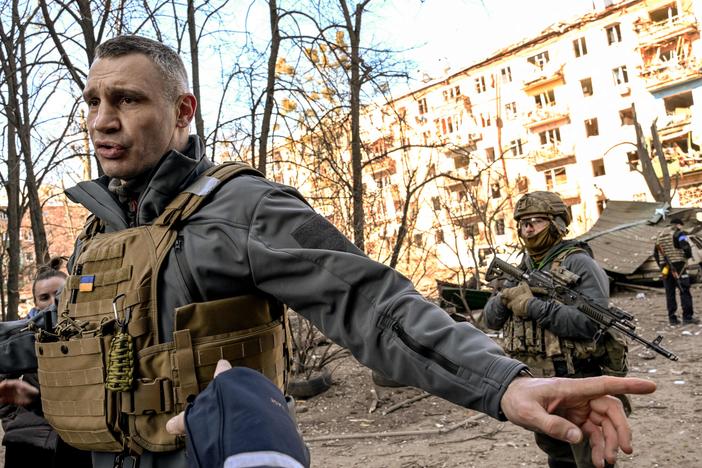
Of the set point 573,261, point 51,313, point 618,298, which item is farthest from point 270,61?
Answer: point 618,298

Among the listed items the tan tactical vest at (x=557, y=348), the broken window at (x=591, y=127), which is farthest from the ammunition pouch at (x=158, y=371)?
the broken window at (x=591, y=127)

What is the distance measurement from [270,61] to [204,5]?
44.5 inches

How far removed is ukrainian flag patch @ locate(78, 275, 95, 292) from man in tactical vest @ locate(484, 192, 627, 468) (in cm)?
264

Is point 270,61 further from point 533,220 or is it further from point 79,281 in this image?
point 79,281

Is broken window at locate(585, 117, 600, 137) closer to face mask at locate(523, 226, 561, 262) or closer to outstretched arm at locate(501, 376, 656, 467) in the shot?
face mask at locate(523, 226, 561, 262)

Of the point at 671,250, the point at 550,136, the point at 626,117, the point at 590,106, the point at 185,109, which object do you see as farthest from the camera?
the point at 550,136

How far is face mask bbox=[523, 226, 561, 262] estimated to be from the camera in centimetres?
382

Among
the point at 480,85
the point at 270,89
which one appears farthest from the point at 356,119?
the point at 480,85

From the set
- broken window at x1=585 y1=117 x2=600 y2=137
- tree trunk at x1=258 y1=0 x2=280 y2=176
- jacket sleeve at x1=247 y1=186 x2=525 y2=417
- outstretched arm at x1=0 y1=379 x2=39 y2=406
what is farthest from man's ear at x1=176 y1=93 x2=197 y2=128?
broken window at x1=585 y1=117 x2=600 y2=137

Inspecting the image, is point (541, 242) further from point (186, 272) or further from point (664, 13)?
point (664, 13)

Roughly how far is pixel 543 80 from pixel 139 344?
36827 millimetres

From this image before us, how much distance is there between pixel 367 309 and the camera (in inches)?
47.5

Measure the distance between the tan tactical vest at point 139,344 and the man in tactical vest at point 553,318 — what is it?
95.2 inches

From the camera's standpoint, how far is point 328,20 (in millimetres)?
7930
